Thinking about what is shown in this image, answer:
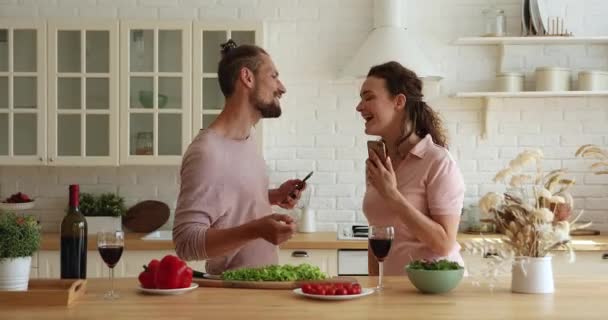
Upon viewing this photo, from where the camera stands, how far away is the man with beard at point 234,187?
285cm

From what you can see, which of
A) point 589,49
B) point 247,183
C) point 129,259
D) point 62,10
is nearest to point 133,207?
point 129,259

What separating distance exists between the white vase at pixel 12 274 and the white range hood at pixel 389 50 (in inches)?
107

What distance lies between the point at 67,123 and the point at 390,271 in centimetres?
263

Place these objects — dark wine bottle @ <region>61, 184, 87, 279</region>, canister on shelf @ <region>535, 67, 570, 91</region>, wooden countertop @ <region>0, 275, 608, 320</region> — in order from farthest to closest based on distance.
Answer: canister on shelf @ <region>535, 67, 570, 91</region>
dark wine bottle @ <region>61, 184, 87, 279</region>
wooden countertop @ <region>0, 275, 608, 320</region>

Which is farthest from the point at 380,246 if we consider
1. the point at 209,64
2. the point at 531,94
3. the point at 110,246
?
the point at 531,94

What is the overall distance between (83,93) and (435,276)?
10.1ft

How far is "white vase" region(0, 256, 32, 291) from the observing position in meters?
2.56

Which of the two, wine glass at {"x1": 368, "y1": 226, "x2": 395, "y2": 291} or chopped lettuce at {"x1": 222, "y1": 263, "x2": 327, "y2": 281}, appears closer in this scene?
wine glass at {"x1": 368, "y1": 226, "x2": 395, "y2": 291}

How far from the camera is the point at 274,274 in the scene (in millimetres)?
2809

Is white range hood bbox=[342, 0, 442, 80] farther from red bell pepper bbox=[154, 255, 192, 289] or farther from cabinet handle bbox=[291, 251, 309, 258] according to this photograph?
red bell pepper bbox=[154, 255, 192, 289]

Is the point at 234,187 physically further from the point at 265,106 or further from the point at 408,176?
the point at 408,176

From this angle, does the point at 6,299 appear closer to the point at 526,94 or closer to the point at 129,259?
the point at 129,259

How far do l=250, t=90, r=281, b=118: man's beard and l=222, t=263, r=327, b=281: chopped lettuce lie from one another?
684 millimetres

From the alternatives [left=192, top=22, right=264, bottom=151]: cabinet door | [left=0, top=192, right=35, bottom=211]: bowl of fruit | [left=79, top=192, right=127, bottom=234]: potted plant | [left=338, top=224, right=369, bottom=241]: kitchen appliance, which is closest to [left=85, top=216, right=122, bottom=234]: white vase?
[left=79, top=192, right=127, bottom=234]: potted plant
